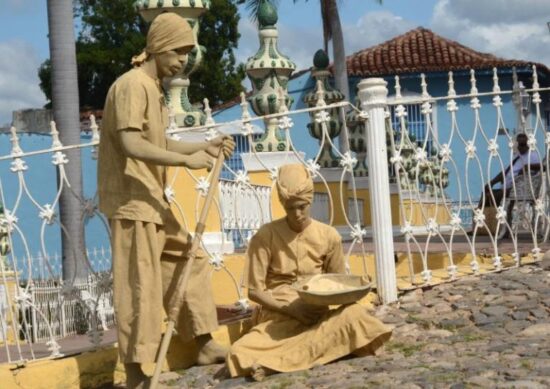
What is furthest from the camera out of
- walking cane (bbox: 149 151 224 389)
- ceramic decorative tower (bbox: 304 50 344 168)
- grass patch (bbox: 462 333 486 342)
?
ceramic decorative tower (bbox: 304 50 344 168)

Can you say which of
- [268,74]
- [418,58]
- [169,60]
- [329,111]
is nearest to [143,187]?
[169,60]

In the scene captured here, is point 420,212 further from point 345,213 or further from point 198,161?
point 198,161

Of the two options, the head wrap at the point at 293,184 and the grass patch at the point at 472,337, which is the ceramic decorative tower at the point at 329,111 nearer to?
the grass patch at the point at 472,337

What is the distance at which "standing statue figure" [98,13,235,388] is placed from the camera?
6.06 m

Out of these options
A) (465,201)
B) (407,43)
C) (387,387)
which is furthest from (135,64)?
(407,43)

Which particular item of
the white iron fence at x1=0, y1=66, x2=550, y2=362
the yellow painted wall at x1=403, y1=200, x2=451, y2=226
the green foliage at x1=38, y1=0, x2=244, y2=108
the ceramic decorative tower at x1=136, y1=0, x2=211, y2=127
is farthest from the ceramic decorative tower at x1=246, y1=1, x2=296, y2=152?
the green foliage at x1=38, y1=0, x2=244, y2=108

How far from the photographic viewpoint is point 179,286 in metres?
6.16

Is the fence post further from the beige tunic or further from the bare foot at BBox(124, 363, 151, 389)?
the bare foot at BBox(124, 363, 151, 389)

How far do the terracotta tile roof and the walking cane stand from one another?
85.3 feet

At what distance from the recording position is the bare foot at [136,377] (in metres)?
6.14

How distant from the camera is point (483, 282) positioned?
A: 27.2 feet

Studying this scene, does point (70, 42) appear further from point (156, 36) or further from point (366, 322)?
point (366, 322)

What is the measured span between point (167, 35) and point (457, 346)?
239 centimetres

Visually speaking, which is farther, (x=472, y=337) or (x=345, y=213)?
(x=345, y=213)
